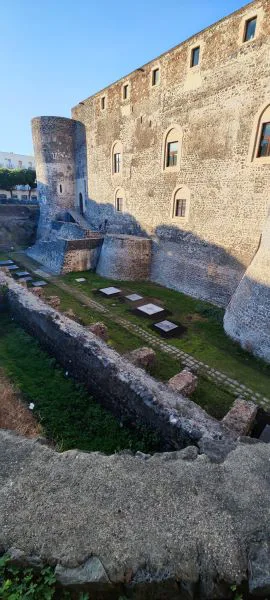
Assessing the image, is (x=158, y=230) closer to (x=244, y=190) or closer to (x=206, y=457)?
(x=244, y=190)

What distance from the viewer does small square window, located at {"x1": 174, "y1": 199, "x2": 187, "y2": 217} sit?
14.3m

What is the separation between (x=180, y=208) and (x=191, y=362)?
9.19 meters

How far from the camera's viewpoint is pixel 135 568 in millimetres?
2600

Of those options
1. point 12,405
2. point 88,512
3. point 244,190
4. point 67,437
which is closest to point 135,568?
point 88,512

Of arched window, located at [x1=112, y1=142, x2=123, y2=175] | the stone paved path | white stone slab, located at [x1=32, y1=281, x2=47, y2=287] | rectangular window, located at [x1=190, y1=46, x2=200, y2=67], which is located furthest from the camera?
arched window, located at [x1=112, y1=142, x2=123, y2=175]

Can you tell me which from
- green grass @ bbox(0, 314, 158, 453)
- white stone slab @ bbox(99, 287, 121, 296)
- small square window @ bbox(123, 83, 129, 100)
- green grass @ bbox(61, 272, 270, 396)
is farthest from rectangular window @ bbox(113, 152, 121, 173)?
green grass @ bbox(0, 314, 158, 453)

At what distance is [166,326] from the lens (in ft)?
35.5

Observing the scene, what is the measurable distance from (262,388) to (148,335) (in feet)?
13.7

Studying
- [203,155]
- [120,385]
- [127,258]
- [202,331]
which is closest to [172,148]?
[203,155]

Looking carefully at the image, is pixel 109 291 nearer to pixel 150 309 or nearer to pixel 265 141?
pixel 150 309

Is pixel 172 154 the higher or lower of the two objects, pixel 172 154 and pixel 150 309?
the higher

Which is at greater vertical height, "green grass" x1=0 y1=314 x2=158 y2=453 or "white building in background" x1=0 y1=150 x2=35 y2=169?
"white building in background" x1=0 y1=150 x2=35 y2=169

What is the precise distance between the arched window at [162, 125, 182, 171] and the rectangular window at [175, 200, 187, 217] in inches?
66.1

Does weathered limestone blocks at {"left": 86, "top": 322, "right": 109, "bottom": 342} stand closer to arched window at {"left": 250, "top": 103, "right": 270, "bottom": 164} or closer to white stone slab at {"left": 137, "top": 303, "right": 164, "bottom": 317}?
white stone slab at {"left": 137, "top": 303, "right": 164, "bottom": 317}
